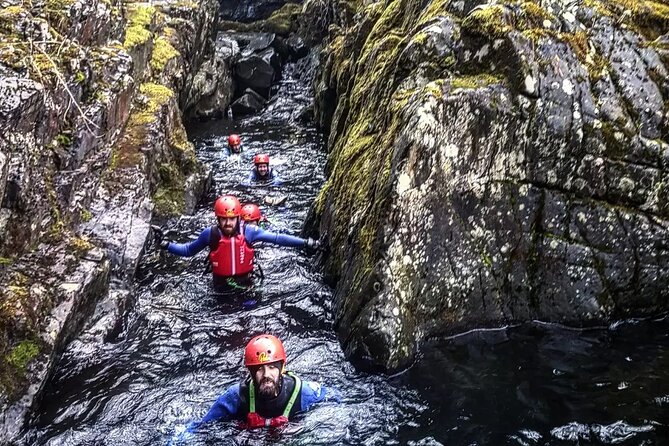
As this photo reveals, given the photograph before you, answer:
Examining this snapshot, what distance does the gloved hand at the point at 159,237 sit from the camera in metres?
12.0

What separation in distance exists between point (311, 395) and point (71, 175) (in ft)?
21.4

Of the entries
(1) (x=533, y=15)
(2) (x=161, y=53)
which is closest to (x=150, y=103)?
(2) (x=161, y=53)

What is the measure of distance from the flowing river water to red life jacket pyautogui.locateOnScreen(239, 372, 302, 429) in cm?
14

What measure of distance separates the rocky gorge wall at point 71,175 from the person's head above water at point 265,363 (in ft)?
10.4

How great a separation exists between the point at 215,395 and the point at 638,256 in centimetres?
647

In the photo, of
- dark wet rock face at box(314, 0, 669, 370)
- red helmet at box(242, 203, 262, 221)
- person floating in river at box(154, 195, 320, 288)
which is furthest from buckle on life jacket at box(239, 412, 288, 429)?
red helmet at box(242, 203, 262, 221)

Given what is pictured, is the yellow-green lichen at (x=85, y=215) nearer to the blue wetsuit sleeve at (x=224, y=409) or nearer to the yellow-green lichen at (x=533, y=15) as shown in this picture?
the blue wetsuit sleeve at (x=224, y=409)

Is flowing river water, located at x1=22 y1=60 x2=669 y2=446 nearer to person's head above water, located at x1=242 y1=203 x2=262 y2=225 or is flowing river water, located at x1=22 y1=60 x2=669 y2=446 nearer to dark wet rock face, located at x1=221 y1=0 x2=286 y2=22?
person's head above water, located at x1=242 y1=203 x2=262 y2=225

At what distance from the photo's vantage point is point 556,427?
722 centimetres

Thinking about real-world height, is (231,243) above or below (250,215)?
below

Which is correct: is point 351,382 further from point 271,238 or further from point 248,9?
point 248,9

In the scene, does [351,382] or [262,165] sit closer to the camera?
[351,382]

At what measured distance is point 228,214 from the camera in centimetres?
1139

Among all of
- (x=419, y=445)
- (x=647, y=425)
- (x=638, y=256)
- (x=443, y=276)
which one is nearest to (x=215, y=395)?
(x=419, y=445)
